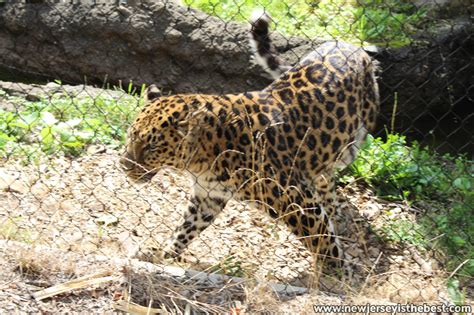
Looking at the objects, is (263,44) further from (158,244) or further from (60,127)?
(60,127)

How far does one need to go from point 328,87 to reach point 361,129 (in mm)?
513

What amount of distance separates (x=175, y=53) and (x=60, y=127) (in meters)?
1.88

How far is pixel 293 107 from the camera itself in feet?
17.4

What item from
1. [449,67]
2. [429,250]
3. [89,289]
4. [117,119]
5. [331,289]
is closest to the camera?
[89,289]

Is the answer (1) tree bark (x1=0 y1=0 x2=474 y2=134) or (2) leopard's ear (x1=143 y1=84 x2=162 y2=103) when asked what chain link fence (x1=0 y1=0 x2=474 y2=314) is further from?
(2) leopard's ear (x1=143 y1=84 x2=162 y2=103)

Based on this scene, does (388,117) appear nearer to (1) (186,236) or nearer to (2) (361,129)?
(2) (361,129)

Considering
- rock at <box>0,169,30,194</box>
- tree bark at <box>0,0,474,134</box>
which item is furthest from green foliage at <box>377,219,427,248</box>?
rock at <box>0,169,30,194</box>

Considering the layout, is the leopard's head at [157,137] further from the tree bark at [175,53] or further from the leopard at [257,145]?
the tree bark at [175,53]

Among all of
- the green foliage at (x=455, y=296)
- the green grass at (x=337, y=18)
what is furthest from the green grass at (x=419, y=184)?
the green grass at (x=337, y=18)

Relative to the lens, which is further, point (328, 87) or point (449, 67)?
point (449, 67)

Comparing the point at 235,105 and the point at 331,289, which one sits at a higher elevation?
the point at 235,105

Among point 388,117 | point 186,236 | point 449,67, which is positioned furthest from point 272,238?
point 449,67

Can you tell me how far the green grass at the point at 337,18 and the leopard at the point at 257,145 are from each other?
210 centimetres

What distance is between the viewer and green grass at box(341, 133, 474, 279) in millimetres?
5742
